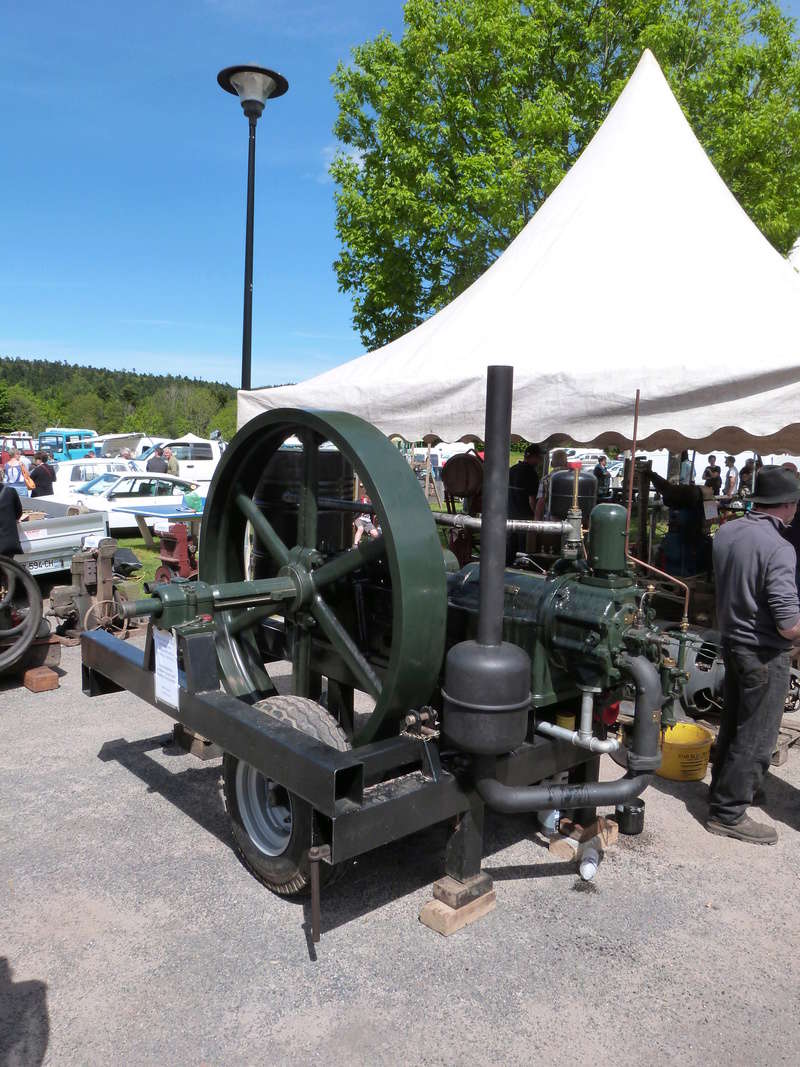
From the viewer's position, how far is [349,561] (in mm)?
3037

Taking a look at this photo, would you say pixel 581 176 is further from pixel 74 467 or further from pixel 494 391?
pixel 74 467

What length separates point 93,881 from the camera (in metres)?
3.12

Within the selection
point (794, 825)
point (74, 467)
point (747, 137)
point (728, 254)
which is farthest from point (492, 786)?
point (74, 467)

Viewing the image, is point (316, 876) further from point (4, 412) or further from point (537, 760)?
point (4, 412)

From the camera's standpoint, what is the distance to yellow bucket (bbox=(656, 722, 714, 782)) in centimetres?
418

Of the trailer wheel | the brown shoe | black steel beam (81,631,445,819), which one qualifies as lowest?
the brown shoe

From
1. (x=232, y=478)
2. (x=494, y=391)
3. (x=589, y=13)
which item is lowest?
(x=232, y=478)

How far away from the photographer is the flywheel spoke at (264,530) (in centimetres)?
338

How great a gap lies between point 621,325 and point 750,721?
97.8 inches

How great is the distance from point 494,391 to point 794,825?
2.88 meters

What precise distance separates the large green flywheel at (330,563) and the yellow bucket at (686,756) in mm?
1838

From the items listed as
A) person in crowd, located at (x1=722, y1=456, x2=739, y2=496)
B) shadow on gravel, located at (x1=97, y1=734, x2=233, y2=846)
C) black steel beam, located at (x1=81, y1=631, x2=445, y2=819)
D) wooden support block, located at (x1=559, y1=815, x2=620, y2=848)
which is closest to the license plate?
shadow on gravel, located at (x1=97, y1=734, x2=233, y2=846)

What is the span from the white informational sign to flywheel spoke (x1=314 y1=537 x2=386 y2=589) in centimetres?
61

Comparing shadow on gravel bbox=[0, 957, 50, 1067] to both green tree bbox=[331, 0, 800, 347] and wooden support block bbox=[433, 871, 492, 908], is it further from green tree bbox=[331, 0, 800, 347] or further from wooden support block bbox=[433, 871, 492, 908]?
green tree bbox=[331, 0, 800, 347]
